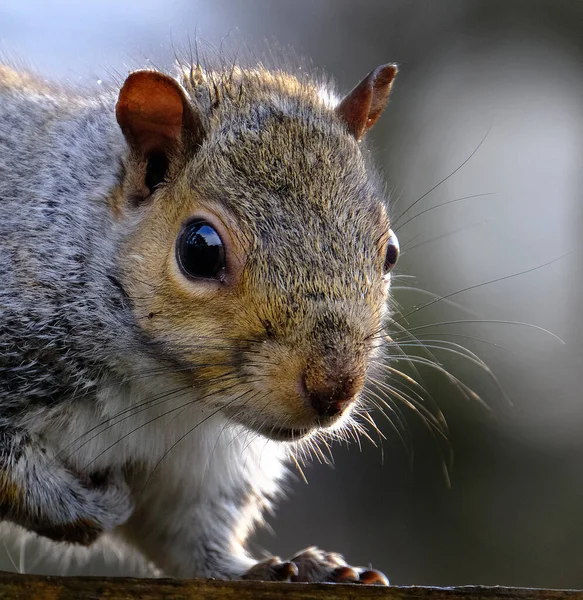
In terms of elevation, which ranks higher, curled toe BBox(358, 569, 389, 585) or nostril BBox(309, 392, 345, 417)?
nostril BBox(309, 392, 345, 417)

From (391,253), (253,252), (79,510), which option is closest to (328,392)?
(253,252)

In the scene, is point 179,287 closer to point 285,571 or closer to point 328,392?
point 328,392

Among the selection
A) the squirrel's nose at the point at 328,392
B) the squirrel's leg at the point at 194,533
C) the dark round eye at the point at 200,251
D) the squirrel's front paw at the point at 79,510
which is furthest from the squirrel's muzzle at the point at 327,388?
the squirrel's leg at the point at 194,533

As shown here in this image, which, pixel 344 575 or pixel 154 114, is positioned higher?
pixel 154 114

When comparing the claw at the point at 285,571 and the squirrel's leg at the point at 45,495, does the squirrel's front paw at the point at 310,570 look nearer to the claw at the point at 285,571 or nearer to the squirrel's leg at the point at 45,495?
the claw at the point at 285,571

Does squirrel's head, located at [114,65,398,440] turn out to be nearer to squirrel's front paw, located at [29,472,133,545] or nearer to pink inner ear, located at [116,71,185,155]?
pink inner ear, located at [116,71,185,155]

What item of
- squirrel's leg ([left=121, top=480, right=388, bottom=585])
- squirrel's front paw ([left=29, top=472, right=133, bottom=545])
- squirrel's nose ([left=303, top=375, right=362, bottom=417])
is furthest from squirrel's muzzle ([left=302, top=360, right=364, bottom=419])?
squirrel's leg ([left=121, top=480, right=388, bottom=585])

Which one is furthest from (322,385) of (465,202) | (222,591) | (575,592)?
(465,202)
